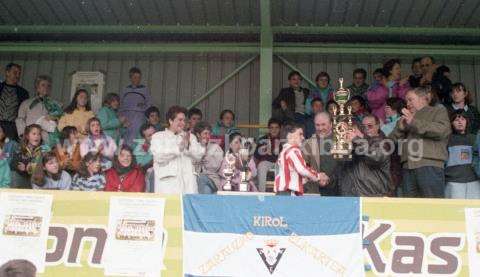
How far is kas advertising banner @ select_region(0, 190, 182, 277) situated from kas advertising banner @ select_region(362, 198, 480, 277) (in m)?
1.74

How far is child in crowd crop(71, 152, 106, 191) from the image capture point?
7.26 meters

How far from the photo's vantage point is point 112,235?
5.53 m

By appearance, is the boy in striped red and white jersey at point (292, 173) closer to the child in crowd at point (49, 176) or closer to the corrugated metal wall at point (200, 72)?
the child in crowd at point (49, 176)

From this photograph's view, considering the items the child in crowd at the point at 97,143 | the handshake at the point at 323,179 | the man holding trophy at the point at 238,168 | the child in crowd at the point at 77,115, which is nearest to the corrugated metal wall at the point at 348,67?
the man holding trophy at the point at 238,168

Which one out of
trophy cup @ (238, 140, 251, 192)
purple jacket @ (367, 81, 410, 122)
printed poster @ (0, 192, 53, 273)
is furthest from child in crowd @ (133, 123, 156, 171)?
purple jacket @ (367, 81, 410, 122)

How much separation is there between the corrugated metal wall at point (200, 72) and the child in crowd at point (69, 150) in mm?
2679

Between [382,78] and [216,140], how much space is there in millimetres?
2793

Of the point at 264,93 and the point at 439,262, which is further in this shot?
the point at 264,93

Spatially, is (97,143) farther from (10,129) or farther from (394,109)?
(394,109)

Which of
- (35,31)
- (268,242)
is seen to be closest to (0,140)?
(35,31)

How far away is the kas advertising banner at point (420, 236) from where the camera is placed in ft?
17.1

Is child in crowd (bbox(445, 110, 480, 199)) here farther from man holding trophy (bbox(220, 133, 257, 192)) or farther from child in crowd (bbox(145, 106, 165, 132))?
child in crowd (bbox(145, 106, 165, 132))

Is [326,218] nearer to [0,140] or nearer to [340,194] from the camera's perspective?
[340,194]

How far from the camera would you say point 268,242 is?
5332 mm
